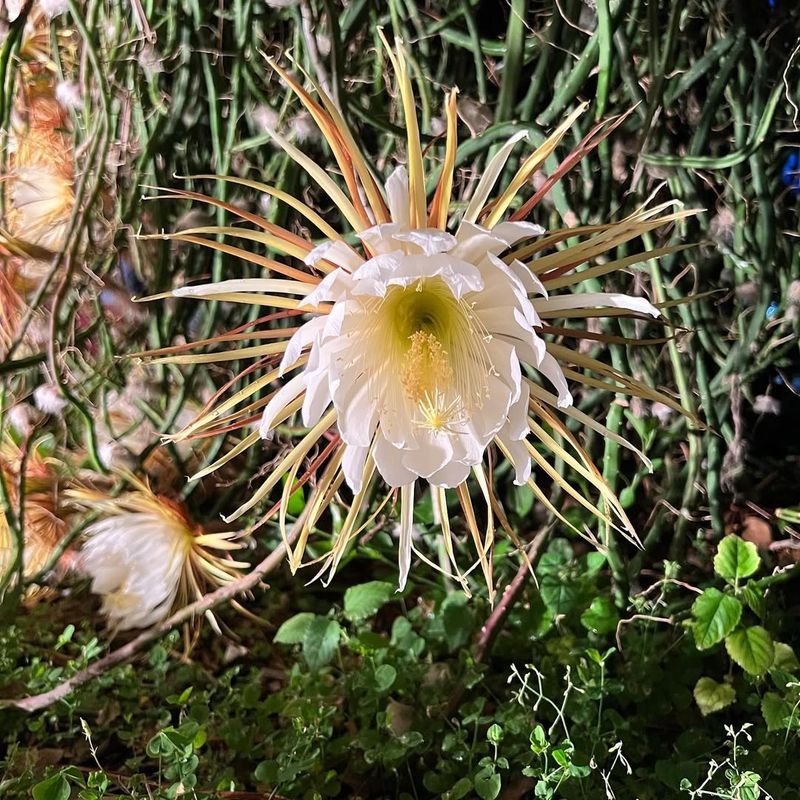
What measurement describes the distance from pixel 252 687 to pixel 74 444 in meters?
0.43

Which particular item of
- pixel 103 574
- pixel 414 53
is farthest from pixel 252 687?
pixel 414 53

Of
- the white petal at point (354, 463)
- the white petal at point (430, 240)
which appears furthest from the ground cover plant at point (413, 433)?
the white petal at point (430, 240)

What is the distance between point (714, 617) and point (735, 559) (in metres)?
0.08

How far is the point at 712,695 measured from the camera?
2.35ft

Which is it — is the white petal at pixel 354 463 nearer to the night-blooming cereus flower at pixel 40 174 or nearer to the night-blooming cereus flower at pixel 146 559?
the night-blooming cereus flower at pixel 146 559

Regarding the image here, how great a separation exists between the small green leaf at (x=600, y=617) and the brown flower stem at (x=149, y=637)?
1.16 feet

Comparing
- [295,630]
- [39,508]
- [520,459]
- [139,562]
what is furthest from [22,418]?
[520,459]

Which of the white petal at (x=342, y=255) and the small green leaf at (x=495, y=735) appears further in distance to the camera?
the small green leaf at (x=495, y=735)

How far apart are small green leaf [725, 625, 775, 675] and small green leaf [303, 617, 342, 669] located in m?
0.44

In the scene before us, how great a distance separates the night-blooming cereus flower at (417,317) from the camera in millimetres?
454

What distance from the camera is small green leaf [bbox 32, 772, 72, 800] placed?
537 mm

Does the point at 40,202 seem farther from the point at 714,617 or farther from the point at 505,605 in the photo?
the point at 714,617

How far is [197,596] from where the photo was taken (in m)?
0.83

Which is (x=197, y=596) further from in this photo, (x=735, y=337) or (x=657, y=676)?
(x=735, y=337)
